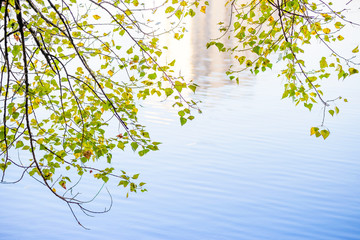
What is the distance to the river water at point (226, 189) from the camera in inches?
380

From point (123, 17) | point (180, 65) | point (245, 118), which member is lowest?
point (123, 17)

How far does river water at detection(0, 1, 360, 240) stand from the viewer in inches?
380

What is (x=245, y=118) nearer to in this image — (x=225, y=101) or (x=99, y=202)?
(x=225, y=101)

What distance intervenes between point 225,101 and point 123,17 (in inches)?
Answer: 580

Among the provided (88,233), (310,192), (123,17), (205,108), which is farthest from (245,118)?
(123,17)

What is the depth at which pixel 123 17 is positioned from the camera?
497 cm

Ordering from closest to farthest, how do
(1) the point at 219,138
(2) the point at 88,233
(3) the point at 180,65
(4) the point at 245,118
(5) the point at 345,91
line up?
(2) the point at 88,233 < (1) the point at 219,138 < (4) the point at 245,118 < (5) the point at 345,91 < (3) the point at 180,65

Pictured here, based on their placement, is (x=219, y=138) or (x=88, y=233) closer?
(x=88, y=233)

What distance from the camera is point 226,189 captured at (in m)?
11.4

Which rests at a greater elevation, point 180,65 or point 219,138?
point 180,65

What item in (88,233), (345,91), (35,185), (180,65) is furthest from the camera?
(180,65)

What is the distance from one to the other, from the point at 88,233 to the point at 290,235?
3779mm

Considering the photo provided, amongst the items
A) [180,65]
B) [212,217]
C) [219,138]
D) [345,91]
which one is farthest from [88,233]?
[180,65]

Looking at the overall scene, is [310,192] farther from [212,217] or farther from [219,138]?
[219,138]
